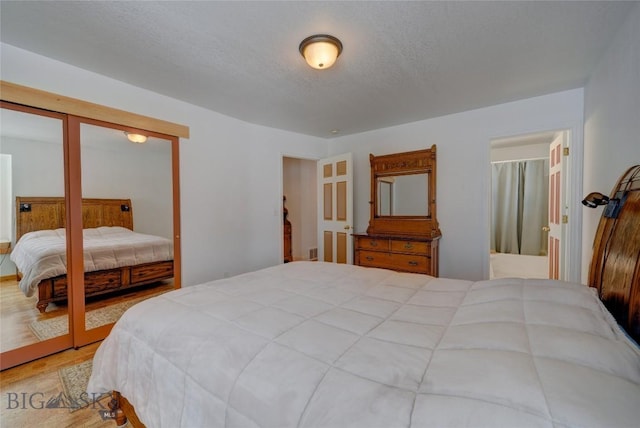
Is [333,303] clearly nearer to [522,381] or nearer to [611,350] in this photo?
[522,381]

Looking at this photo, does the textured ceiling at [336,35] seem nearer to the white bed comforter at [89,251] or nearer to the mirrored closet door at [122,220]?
the mirrored closet door at [122,220]

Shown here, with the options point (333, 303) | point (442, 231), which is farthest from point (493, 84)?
point (333, 303)

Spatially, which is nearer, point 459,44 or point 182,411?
point 182,411

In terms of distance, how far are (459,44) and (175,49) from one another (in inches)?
80.1

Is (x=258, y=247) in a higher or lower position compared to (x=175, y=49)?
lower

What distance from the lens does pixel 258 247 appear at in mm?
3775

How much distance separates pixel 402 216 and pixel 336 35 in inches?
95.9

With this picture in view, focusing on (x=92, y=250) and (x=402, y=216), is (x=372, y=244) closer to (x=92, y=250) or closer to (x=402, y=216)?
(x=402, y=216)

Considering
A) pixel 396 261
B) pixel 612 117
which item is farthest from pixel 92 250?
pixel 612 117

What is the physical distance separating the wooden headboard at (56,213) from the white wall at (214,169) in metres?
0.61

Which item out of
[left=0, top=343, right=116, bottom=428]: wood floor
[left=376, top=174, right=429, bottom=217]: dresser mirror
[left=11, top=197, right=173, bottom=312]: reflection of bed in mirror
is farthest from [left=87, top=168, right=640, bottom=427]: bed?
[left=376, top=174, right=429, bottom=217]: dresser mirror

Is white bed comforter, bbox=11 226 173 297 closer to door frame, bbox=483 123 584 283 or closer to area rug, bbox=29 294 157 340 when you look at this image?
area rug, bbox=29 294 157 340

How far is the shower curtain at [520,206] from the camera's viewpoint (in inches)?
229

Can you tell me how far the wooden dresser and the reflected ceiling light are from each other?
2.68 m
